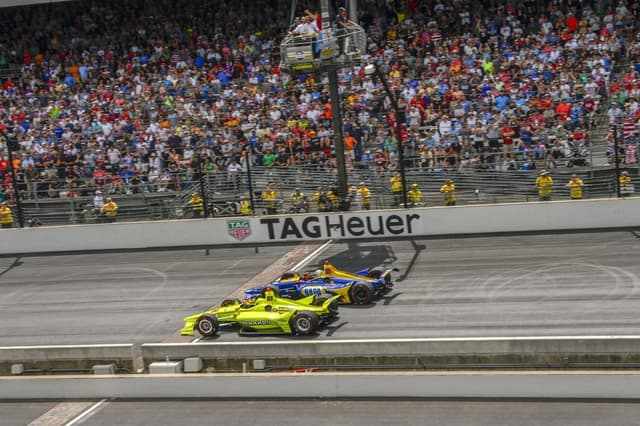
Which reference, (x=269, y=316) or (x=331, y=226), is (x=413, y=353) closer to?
(x=269, y=316)

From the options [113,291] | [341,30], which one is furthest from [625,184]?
[113,291]

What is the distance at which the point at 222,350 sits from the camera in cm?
1579

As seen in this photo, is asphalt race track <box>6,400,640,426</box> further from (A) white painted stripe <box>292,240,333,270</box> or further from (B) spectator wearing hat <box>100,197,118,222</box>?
(B) spectator wearing hat <box>100,197,118,222</box>

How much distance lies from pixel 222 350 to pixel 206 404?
1160mm

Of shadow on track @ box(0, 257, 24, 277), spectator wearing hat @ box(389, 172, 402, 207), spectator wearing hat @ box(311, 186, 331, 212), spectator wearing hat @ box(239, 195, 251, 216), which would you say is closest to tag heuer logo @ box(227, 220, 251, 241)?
spectator wearing hat @ box(239, 195, 251, 216)

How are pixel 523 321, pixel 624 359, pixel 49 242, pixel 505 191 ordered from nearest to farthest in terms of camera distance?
pixel 624 359
pixel 523 321
pixel 505 191
pixel 49 242

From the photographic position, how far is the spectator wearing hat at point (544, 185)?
23.5 m

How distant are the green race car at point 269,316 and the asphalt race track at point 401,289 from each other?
0.28 meters

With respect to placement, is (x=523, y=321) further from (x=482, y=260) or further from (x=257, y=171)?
(x=257, y=171)

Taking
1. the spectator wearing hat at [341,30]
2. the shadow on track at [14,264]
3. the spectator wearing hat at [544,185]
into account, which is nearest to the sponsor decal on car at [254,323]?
the spectator wearing hat at [544,185]

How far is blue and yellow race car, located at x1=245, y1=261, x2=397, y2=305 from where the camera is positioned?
18.6m

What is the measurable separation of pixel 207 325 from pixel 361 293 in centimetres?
333

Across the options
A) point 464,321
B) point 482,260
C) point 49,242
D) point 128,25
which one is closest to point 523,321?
point 464,321

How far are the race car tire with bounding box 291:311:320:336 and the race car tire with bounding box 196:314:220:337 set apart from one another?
1.64 m
